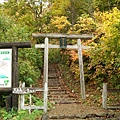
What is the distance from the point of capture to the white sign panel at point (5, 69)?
9.05m

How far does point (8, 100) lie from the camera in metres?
8.95

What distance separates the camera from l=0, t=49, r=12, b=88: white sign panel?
9.05 meters

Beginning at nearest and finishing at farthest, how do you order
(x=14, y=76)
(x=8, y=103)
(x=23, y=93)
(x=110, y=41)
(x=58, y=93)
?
(x=110, y=41)
(x=23, y=93)
(x=8, y=103)
(x=14, y=76)
(x=58, y=93)

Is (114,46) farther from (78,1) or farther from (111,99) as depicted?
(78,1)

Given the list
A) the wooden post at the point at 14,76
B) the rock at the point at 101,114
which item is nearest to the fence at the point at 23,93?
the wooden post at the point at 14,76

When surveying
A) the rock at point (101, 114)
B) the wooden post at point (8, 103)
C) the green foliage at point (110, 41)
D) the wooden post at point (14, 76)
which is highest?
the green foliage at point (110, 41)

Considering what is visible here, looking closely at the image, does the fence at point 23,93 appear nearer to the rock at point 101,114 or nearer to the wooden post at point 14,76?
the wooden post at point 14,76

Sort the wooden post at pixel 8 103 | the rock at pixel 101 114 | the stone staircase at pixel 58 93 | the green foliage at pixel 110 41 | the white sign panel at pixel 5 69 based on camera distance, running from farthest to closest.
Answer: the stone staircase at pixel 58 93 → the white sign panel at pixel 5 69 → the wooden post at pixel 8 103 → the rock at pixel 101 114 → the green foliage at pixel 110 41

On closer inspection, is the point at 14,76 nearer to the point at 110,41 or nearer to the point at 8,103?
the point at 8,103

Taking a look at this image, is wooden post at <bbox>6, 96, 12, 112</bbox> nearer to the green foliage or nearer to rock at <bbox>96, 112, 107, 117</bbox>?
rock at <bbox>96, 112, 107, 117</bbox>

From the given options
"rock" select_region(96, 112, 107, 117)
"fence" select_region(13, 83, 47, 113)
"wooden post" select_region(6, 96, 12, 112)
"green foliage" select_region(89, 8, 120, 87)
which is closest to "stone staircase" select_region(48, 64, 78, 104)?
"fence" select_region(13, 83, 47, 113)

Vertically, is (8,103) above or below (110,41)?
below

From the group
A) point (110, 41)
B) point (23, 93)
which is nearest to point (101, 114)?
point (110, 41)

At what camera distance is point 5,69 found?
909cm
